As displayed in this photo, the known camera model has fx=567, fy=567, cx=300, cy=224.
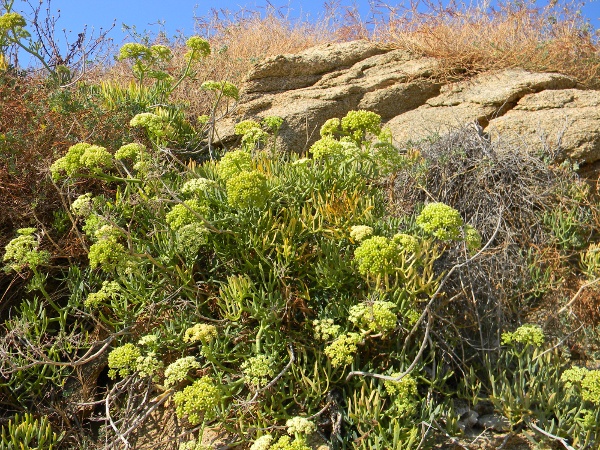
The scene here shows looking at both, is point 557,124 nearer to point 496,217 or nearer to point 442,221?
point 496,217

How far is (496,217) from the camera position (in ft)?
15.6

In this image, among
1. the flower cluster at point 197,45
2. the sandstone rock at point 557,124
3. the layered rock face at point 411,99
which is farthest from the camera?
the flower cluster at point 197,45

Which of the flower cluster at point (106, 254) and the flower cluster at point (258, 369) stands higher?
the flower cluster at point (106, 254)

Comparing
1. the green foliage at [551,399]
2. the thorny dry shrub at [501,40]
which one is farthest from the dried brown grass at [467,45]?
the green foliage at [551,399]

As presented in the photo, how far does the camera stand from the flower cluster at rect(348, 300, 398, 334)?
309cm

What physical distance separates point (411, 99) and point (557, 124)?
1.74 metres

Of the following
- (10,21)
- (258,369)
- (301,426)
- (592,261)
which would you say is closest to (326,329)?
(258,369)

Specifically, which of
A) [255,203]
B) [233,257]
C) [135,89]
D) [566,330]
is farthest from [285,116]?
[566,330]

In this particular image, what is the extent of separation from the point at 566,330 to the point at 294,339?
210cm

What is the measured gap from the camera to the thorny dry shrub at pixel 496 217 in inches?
163

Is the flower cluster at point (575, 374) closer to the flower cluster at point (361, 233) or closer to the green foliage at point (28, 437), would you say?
the flower cluster at point (361, 233)

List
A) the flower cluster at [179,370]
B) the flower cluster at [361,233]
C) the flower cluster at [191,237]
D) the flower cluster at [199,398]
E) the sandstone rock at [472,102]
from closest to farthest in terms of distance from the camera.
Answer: the flower cluster at [199,398]
the flower cluster at [179,370]
the flower cluster at [361,233]
the flower cluster at [191,237]
the sandstone rock at [472,102]

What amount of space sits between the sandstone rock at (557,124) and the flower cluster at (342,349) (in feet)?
10.3

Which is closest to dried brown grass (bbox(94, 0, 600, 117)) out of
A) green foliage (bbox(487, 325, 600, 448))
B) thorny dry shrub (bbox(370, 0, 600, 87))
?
thorny dry shrub (bbox(370, 0, 600, 87))
